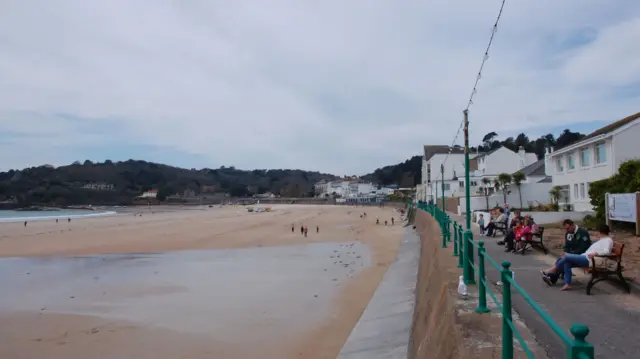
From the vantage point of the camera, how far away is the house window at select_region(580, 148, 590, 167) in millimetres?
23297

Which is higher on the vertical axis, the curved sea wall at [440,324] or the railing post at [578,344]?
the railing post at [578,344]

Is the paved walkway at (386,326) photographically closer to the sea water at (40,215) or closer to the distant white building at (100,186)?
the sea water at (40,215)

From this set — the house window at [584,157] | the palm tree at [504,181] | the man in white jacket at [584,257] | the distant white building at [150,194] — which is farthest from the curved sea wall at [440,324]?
the distant white building at [150,194]

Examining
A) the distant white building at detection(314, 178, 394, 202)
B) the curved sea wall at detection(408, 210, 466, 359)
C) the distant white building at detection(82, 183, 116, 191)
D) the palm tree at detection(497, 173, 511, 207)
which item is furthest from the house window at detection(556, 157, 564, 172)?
the distant white building at detection(82, 183, 116, 191)

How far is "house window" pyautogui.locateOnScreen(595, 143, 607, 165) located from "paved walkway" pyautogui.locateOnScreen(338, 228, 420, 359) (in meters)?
13.3

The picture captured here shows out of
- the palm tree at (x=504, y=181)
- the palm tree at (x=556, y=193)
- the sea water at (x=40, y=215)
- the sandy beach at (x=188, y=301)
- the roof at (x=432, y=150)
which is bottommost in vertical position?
the sandy beach at (x=188, y=301)

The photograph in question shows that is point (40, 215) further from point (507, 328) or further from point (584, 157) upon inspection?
point (507, 328)

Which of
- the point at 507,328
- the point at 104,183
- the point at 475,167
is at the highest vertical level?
the point at 104,183

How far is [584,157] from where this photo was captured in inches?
931

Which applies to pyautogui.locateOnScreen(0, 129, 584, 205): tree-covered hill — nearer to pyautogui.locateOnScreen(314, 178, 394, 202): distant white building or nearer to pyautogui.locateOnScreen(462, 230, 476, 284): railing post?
pyautogui.locateOnScreen(314, 178, 394, 202): distant white building

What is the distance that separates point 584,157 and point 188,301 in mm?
20190

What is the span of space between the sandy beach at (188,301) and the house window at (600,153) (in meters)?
10.3

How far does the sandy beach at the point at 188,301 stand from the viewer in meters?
8.97

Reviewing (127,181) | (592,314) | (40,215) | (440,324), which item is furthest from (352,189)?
(440,324)
